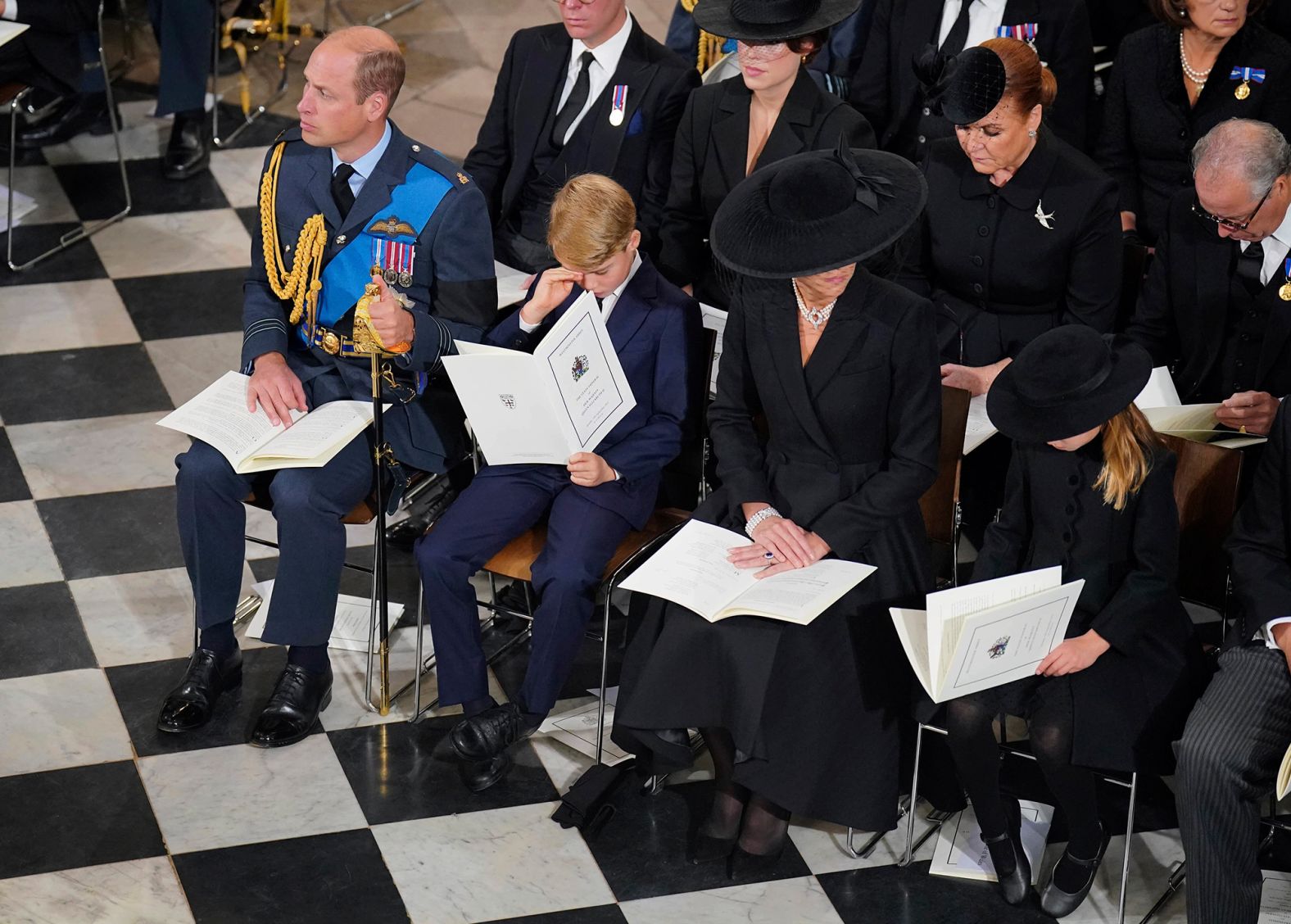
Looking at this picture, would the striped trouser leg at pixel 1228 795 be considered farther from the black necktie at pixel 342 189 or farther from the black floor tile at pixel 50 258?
the black floor tile at pixel 50 258

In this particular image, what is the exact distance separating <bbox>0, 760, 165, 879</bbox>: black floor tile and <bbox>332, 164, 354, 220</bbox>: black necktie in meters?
1.41

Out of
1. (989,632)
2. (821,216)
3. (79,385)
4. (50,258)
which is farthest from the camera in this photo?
(50,258)

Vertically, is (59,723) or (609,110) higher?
(609,110)

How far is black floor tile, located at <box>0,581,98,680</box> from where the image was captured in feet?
13.7

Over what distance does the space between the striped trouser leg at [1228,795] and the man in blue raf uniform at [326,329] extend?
190cm

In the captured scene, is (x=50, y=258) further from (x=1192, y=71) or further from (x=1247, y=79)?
(x=1247, y=79)

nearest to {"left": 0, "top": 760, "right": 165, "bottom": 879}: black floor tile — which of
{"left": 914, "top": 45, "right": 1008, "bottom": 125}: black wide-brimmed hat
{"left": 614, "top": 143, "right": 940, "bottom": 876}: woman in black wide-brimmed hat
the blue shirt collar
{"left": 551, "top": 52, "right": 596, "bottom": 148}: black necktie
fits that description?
{"left": 614, "top": 143, "right": 940, "bottom": 876}: woman in black wide-brimmed hat

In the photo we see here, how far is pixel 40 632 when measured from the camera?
14.1ft

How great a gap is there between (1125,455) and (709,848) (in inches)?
48.2

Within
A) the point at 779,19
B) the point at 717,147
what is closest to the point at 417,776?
the point at 717,147

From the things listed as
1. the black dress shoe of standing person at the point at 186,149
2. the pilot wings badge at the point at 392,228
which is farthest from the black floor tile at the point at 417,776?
the black dress shoe of standing person at the point at 186,149

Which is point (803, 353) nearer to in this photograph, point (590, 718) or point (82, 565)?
point (590, 718)

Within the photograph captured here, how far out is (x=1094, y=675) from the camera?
3422mm

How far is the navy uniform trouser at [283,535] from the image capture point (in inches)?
154
